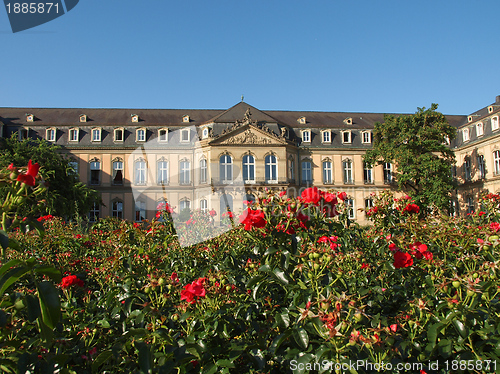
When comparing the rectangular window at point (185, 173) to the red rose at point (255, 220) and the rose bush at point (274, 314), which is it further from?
the red rose at point (255, 220)

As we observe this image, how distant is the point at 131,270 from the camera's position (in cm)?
324

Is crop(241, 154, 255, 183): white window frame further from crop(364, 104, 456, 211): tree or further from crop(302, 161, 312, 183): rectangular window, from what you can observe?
crop(364, 104, 456, 211): tree

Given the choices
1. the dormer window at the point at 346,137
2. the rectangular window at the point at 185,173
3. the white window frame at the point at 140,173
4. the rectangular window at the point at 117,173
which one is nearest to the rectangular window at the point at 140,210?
the white window frame at the point at 140,173

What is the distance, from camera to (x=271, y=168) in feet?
100

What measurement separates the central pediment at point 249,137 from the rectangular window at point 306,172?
3.89 meters

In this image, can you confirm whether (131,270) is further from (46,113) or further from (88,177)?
(46,113)

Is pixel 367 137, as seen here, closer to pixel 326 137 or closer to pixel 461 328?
pixel 326 137

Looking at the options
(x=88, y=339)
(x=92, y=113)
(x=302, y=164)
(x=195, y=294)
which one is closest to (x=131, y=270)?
(x=88, y=339)

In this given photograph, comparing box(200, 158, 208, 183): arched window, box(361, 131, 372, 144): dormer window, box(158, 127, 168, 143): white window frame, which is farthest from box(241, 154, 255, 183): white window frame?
box(361, 131, 372, 144): dormer window

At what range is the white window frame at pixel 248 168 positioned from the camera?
3000 centimetres

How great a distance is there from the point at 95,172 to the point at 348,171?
23.2m

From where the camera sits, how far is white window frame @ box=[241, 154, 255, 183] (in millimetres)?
29997

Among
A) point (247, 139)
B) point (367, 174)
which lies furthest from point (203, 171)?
point (367, 174)

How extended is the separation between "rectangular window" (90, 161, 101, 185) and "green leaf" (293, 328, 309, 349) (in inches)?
1286
